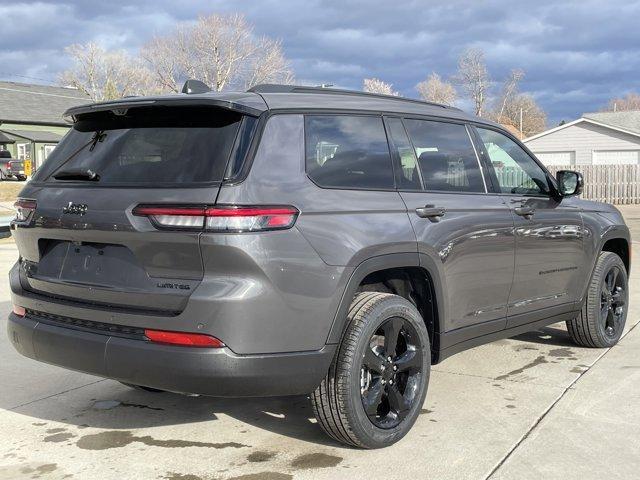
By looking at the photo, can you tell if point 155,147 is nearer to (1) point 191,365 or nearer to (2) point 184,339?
(2) point 184,339

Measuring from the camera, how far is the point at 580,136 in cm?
3878

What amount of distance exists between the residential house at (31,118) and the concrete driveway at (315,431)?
4320cm

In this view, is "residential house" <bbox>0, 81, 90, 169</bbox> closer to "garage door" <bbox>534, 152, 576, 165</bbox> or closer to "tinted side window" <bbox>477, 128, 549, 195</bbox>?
Result: "garage door" <bbox>534, 152, 576, 165</bbox>

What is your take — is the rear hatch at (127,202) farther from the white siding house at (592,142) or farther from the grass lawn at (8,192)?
the white siding house at (592,142)

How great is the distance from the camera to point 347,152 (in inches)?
145

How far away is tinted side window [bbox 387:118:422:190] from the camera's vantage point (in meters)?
3.92

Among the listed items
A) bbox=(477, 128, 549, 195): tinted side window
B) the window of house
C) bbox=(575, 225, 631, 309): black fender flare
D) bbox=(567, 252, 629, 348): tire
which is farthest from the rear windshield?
the window of house

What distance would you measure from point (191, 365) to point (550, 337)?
4.13 m

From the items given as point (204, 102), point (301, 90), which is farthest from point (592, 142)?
point (204, 102)

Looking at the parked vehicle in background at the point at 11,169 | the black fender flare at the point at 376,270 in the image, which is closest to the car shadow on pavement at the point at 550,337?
the black fender flare at the point at 376,270

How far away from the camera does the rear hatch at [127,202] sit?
10.3 ft

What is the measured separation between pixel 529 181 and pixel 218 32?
49.2m

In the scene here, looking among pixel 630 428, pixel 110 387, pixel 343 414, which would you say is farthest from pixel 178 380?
pixel 630 428

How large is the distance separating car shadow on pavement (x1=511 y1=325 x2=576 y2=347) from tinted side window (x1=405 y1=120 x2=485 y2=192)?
2121 mm
